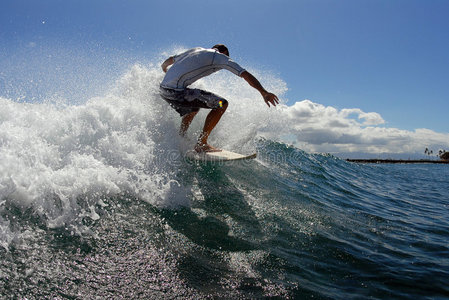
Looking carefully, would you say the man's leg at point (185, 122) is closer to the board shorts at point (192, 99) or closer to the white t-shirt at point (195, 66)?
the board shorts at point (192, 99)

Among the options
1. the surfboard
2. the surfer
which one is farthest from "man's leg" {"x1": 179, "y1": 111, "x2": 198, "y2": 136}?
the surfboard

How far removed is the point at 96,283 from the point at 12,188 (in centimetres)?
134

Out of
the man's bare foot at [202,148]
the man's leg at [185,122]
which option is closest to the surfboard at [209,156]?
the man's bare foot at [202,148]

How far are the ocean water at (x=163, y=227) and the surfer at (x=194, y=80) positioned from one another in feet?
1.37

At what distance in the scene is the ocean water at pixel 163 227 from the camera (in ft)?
6.54

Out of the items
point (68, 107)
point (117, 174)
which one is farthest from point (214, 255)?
point (68, 107)

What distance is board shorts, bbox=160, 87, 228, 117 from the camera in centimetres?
480

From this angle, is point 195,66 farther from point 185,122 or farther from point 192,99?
point 185,122

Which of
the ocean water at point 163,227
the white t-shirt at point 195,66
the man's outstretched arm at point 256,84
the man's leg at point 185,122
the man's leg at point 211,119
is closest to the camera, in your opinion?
the ocean water at point 163,227

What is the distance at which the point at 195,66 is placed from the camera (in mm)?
4617

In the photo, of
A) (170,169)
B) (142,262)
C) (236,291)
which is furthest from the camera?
(170,169)

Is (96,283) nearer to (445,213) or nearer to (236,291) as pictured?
(236,291)

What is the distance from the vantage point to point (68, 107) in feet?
14.0

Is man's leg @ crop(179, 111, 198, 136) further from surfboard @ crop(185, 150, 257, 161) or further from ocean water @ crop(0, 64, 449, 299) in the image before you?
surfboard @ crop(185, 150, 257, 161)
